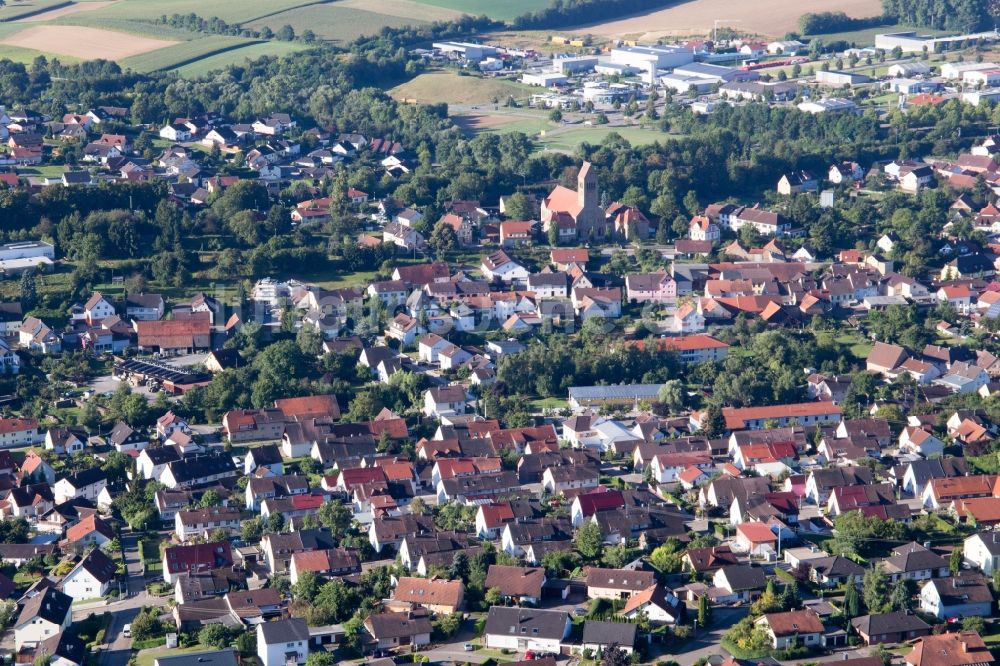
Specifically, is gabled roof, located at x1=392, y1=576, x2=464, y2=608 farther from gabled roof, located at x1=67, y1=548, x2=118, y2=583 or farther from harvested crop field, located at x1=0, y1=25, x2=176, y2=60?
harvested crop field, located at x1=0, y1=25, x2=176, y2=60

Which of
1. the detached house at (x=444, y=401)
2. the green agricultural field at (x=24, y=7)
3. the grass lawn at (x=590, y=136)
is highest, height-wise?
the green agricultural field at (x=24, y=7)

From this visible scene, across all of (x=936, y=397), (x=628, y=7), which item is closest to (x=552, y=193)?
(x=936, y=397)

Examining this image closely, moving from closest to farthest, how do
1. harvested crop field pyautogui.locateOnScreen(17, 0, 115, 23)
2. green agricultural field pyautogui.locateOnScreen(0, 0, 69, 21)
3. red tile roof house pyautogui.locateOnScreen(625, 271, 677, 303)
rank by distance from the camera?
1. red tile roof house pyautogui.locateOnScreen(625, 271, 677, 303)
2. harvested crop field pyautogui.locateOnScreen(17, 0, 115, 23)
3. green agricultural field pyautogui.locateOnScreen(0, 0, 69, 21)

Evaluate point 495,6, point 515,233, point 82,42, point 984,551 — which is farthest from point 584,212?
point 495,6

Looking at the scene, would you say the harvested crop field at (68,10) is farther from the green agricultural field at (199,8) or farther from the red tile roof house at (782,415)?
the red tile roof house at (782,415)

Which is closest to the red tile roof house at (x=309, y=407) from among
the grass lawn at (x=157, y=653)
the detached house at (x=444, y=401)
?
the detached house at (x=444, y=401)

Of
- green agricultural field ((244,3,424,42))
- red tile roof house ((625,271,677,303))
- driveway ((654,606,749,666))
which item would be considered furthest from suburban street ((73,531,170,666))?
green agricultural field ((244,3,424,42))
